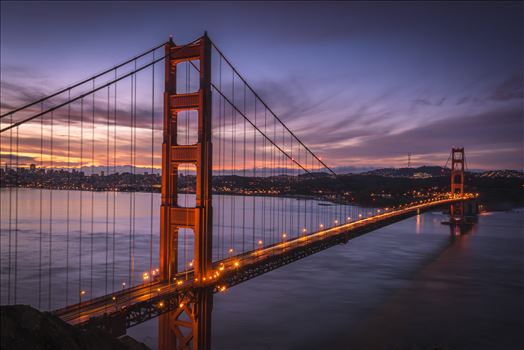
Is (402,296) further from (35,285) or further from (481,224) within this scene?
(481,224)

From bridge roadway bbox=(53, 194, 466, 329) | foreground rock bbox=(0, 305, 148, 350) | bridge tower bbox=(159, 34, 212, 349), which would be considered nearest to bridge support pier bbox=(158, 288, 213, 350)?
bridge tower bbox=(159, 34, 212, 349)

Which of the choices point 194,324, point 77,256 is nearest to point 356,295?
point 194,324

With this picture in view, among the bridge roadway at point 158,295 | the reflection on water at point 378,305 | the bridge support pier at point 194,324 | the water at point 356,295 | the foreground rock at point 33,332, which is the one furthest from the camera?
the water at point 356,295

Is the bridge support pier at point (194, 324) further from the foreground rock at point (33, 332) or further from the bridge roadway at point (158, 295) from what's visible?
the foreground rock at point (33, 332)

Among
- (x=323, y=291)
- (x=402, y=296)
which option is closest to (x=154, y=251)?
(x=323, y=291)

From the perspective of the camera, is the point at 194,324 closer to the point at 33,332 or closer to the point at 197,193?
the point at 197,193

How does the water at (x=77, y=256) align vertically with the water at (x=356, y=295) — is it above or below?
above

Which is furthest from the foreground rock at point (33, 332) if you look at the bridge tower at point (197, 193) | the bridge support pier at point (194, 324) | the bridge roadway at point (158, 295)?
the bridge tower at point (197, 193)

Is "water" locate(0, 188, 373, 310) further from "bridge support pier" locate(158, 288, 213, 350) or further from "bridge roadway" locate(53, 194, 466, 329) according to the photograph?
"bridge support pier" locate(158, 288, 213, 350)
